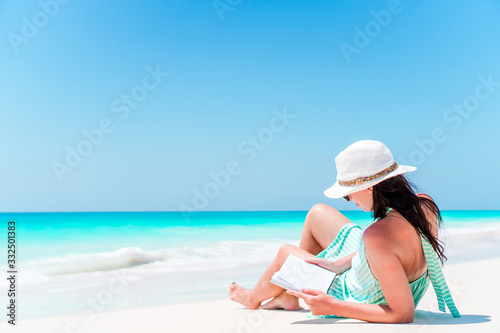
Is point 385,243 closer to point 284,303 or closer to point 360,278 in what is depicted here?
point 360,278

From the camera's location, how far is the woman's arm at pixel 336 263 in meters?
2.92

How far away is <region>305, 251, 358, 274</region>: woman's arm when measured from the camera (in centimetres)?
292

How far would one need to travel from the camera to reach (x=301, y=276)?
9.22ft

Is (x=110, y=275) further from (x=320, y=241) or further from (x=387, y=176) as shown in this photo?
(x=387, y=176)

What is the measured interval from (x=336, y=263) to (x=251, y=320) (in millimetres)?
721

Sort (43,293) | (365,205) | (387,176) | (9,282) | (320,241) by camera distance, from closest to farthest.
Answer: (387,176), (365,205), (320,241), (43,293), (9,282)

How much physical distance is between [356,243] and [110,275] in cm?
496

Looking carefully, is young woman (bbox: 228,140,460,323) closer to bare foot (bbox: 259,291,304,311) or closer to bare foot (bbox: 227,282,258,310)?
bare foot (bbox: 259,291,304,311)

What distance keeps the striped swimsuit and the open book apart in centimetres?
12

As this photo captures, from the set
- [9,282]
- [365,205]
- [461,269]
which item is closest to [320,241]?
[365,205]

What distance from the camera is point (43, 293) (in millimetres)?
5219

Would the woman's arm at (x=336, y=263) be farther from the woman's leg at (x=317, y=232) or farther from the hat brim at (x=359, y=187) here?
the hat brim at (x=359, y=187)

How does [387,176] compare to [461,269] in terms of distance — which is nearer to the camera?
[387,176]

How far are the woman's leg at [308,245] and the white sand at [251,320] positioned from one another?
12cm
